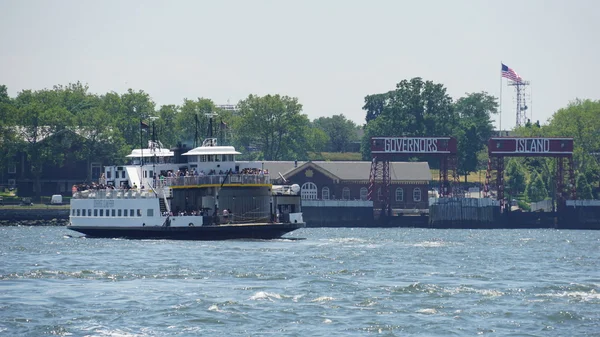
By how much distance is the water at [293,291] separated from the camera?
37938mm

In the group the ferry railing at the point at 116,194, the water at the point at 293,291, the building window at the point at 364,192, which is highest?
the building window at the point at 364,192

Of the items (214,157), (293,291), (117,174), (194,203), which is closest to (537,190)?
(117,174)

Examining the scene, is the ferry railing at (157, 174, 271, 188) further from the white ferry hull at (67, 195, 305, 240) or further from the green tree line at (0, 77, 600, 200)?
the green tree line at (0, 77, 600, 200)

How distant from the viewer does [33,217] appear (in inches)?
4503

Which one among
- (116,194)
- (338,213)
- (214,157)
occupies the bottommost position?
(338,213)

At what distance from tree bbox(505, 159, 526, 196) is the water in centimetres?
7822

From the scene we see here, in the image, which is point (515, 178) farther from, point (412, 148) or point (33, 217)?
point (33, 217)

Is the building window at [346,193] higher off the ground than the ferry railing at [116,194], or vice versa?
the building window at [346,193]

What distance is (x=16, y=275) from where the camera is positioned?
51.6 m

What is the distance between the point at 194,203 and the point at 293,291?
3423 cm

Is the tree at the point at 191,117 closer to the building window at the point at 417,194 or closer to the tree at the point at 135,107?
the tree at the point at 135,107

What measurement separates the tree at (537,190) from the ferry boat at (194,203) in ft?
208

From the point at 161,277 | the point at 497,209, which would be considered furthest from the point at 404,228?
the point at 161,277

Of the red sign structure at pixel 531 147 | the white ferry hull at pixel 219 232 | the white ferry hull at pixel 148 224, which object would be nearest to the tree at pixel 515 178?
the red sign structure at pixel 531 147
